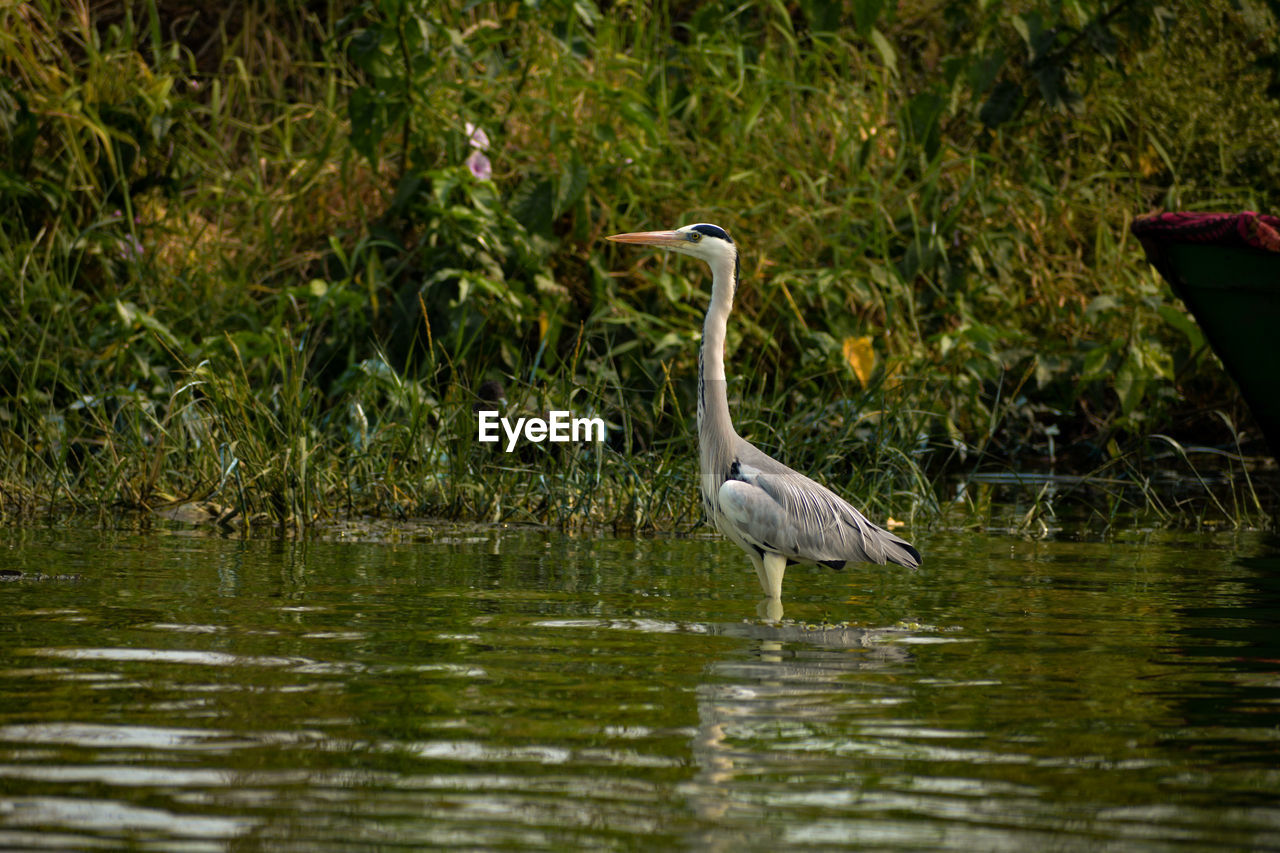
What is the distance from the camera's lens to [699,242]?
5.65 m

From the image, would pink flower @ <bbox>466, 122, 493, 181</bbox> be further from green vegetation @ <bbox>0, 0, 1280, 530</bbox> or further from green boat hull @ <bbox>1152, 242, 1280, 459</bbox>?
green boat hull @ <bbox>1152, 242, 1280, 459</bbox>

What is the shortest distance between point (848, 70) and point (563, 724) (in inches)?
314

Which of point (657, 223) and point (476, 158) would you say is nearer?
point (476, 158)

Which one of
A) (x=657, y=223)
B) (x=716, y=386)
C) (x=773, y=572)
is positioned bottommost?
(x=773, y=572)

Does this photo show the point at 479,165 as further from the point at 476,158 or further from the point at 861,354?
the point at 861,354

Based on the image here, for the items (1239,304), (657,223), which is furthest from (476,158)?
(1239,304)

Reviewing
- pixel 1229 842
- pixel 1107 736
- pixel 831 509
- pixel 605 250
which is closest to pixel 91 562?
pixel 831 509

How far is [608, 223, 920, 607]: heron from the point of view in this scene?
4.91m

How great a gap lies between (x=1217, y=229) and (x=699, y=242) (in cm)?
260

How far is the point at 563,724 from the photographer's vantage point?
3.20 meters

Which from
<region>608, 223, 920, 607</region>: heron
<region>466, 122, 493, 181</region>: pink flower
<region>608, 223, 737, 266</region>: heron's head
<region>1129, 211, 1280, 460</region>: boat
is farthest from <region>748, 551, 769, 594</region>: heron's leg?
<region>466, 122, 493, 181</region>: pink flower

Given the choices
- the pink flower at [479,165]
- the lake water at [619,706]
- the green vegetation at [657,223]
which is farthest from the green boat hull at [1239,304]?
the pink flower at [479,165]

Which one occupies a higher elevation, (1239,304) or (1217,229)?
(1217,229)

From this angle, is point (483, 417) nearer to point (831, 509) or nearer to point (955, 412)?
point (831, 509)
